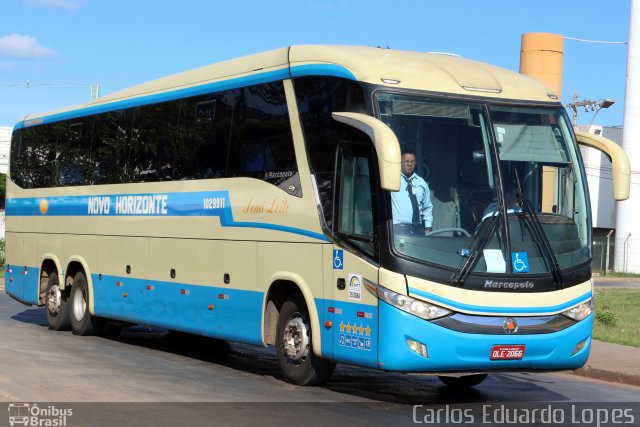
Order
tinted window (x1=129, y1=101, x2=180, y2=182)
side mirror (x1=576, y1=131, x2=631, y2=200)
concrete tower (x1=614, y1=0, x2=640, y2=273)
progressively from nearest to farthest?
1. side mirror (x1=576, y1=131, x2=631, y2=200)
2. tinted window (x1=129, y1=101, x2=180, y2=182)
3. concrete tower (x1=614, y1=0, x2=640, y2=273)

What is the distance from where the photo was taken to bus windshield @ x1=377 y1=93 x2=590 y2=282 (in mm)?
11000

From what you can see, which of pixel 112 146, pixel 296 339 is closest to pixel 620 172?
pixel 296 339

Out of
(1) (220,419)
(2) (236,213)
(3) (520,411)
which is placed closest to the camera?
(1) (220,419)

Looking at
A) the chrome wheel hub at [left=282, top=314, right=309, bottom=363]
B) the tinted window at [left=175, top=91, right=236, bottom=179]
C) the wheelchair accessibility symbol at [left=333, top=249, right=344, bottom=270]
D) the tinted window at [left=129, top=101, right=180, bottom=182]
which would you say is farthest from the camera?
the tinted window at [left=129, top=101, right=180, bottom=182]

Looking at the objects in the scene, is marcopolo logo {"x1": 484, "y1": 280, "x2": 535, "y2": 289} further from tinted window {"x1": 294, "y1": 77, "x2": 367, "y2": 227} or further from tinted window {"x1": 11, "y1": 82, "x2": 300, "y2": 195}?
tinted window {"x1": 11, "y1": 82, "x2": 300, "y2": 195}

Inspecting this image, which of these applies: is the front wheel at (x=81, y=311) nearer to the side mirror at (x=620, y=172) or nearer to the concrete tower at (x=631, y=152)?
the side mirror at (x=620, y=172)

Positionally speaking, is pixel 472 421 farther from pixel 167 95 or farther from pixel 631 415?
pixel 167 95

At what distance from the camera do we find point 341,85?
11.9 meters

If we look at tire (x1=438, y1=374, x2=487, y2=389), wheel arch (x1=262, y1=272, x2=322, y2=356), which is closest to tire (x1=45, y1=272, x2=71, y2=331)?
wheel arch (x1=262, y1=272, x2=322, y2=356)

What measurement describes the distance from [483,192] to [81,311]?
975cm

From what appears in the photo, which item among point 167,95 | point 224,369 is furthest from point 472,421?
point 167,95

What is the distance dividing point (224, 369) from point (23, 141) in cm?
963

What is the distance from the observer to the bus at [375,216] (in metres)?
10.9

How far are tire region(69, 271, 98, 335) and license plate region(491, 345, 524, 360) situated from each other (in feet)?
30.8
